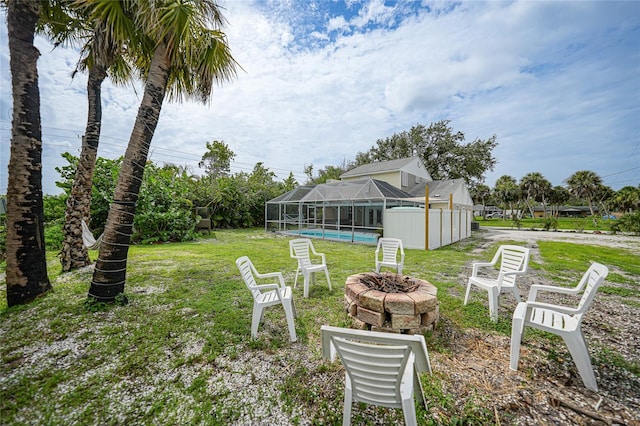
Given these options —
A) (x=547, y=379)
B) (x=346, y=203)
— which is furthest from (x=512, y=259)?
(x=346, y=203)

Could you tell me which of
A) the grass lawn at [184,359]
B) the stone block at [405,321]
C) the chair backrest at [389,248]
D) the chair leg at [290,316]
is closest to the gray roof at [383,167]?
the chair backrest at [389,248]

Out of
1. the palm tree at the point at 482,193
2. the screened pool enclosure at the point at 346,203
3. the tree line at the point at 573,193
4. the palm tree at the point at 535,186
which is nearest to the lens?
the screened pool enclosure at the point at 346,203

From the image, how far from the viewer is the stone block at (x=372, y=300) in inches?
115

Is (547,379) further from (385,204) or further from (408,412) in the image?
(385,204)

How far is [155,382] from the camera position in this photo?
221 centimetres

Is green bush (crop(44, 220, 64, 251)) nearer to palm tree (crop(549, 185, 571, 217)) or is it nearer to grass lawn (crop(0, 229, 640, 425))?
grass lawn (crop(0, 229, 640, 425))

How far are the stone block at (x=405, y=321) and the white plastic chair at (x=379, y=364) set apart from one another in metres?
1.18

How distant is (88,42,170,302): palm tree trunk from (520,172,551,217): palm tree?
43.8m

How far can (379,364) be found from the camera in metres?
1.48

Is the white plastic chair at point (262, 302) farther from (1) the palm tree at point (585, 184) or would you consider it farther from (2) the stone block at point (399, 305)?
(1) the palm tree at point (585, 184)

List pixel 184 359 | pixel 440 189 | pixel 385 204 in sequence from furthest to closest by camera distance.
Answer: pixel 440 189
pixel 385 204
pixel 184 359

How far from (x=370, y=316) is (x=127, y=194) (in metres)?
3.97

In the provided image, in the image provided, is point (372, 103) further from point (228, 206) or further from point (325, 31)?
point (228, 206)

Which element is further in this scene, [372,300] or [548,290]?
[372,300]
